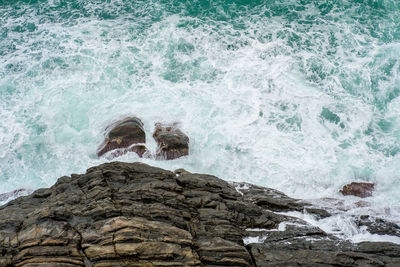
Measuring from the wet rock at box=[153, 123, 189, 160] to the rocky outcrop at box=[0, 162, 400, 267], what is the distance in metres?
5.04

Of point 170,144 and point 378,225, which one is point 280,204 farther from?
point 170,144

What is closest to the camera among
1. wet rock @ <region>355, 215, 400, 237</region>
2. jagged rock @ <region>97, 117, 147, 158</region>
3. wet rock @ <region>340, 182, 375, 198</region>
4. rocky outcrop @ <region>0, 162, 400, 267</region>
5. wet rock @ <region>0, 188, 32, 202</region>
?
rocky outcrop @ <region>0, 162, 400, 267</region>

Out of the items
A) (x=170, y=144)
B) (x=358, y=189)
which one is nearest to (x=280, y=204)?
(x=358, y=189)

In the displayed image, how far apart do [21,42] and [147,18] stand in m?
10.9

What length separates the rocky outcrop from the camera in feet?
35.7

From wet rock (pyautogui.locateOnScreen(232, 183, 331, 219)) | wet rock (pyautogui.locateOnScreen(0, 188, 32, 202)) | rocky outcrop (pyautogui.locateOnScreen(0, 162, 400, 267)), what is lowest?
wet rock (pyautogui.locateOnScreen(0, 188, 32, 202))

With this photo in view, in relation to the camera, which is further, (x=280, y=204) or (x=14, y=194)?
(x=14, y=194)

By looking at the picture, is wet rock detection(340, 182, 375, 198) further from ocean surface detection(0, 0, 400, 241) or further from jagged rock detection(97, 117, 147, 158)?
jagged rock detection(97, 117, 147, 158)

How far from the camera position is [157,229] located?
11547mm

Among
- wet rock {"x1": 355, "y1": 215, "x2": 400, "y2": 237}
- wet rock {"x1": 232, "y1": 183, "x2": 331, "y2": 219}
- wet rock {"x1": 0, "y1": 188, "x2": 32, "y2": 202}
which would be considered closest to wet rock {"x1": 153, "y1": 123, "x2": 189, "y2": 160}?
wet rock {"x1": 232, "y1": 183, "x2": 331, "y2": 219}

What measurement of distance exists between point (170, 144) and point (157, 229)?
9.72 m

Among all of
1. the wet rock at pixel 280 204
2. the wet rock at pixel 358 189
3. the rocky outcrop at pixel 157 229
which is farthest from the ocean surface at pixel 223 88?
the rocky outcrop at pixel 157 229

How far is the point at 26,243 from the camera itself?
11.0 meters

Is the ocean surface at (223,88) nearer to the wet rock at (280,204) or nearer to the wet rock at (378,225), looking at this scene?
the wet rock at (378,225)
